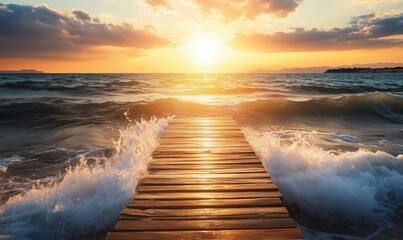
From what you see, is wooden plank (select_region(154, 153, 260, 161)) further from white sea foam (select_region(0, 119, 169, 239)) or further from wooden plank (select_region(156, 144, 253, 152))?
white sea foam (select_region(0, 119, 169, 239))

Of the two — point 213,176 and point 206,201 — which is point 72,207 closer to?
point 213,176

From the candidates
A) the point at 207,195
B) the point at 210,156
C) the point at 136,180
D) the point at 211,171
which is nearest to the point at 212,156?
the point at 210,156

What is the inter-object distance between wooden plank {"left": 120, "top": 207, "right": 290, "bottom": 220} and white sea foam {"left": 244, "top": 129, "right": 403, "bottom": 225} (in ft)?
8.14

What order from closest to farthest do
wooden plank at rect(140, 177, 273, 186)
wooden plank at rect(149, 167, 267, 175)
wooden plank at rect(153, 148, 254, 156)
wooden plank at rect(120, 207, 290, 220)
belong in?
wooden plank at rect(120, 207, 290, 220) → wooden plank at rect(140, 177, 273, 186) → wooden plank at rect(149, 167, 267, 175) → wooden plank at rect(153, 148, 254, 156)

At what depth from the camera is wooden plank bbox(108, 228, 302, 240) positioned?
2936mm

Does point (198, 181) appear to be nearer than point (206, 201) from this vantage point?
No

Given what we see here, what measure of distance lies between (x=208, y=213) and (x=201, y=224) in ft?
0.83

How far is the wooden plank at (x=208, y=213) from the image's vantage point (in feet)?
11.0

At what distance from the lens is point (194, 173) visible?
486 cm

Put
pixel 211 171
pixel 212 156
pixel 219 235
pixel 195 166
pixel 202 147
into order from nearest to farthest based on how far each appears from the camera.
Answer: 1. pixel 219 235
2. pixel 211 171
3. pixel 195 166
4. pixel 212 156
5. pixel 202 147

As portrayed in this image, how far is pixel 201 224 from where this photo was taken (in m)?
3.20

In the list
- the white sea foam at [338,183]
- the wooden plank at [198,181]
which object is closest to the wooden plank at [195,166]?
the wooden plank at [198,181]

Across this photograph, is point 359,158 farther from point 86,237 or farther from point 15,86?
point 15,86

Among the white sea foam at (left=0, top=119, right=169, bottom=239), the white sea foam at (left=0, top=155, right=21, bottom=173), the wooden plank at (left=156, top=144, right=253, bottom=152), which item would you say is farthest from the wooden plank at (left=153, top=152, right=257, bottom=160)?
the white sea foam at (left=0, top=155, right=21, bottom=173)
